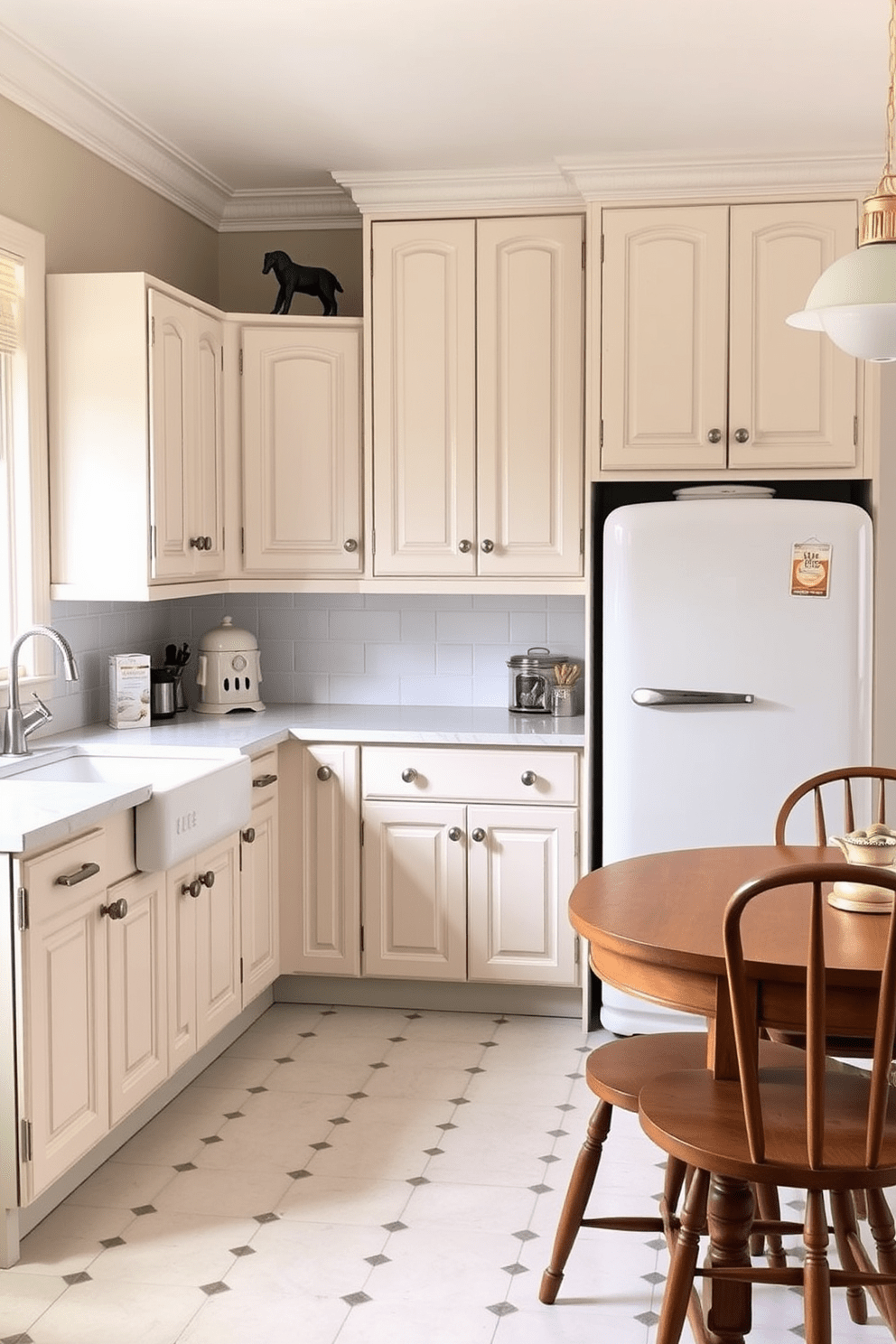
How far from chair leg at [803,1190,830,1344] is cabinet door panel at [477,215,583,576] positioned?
7.79 feet

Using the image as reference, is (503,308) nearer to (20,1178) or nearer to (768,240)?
(768,240)

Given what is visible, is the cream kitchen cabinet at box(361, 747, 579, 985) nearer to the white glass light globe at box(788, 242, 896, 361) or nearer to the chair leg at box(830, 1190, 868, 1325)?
the chair leg at box(830, 1190, 868, 1325)

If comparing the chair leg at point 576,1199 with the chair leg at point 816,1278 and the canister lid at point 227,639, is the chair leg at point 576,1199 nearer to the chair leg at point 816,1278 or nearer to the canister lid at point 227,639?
the chair leg at point 816,1278

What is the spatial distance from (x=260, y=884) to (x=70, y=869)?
4.05 ft

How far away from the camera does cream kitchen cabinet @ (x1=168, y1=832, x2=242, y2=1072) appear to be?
3289mm

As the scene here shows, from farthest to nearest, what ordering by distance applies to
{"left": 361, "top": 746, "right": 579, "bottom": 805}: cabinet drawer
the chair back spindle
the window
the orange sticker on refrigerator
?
{"left": 361, "top": 746, "right": 579, "bottom": 805}: cabinet drawer < the orange sticker on refrigerator < the window < the chair back spindle

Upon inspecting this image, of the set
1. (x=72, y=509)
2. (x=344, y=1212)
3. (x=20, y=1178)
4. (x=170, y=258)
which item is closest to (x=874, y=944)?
(x=344, y=1212)

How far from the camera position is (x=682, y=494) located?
157 inches

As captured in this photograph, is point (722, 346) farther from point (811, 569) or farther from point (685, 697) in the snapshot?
point (685, 697)

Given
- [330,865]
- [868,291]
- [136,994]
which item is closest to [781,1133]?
[868,291]

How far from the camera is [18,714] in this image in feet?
11.5

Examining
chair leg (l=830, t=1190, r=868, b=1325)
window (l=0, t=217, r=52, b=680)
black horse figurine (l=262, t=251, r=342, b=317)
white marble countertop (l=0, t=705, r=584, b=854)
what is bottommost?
chair leg (l=830, t=1190, r=868, b=1325)

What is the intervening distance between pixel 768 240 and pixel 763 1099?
100 inches

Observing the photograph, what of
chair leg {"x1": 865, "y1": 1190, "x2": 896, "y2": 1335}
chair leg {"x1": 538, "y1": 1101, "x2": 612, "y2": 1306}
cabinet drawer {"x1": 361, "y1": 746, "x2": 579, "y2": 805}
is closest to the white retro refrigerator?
cabinet drawer {"x1": 361, "y1": 746, "x2": 579, "y2": 805}
